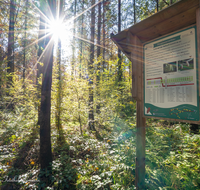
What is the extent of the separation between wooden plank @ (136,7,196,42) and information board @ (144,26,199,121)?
5.6 inches

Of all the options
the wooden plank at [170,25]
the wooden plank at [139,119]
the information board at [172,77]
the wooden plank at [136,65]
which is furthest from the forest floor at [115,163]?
the wooden plank at [170,25]

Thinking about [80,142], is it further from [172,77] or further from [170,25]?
[170,25]

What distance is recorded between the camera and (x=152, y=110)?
1967mm

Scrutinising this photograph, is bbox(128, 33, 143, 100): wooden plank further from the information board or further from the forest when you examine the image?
the forest

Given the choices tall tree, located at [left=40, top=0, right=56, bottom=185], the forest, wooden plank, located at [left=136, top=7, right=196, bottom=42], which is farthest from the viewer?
tall tree, located at [left=40, top=0, right=56, bottom=185]

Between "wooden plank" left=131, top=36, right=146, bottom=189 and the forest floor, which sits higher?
"wooden plank" left=131, top=36, right=146, bottom=189

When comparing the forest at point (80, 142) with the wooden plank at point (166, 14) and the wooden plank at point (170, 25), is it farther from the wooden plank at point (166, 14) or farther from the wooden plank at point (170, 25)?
the wooden plank at point (166, 14)

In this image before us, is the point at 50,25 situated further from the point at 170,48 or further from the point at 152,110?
the point at 152,110

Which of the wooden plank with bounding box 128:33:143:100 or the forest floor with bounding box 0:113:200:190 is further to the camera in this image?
the forest floor with bounding box 0:113:200:190

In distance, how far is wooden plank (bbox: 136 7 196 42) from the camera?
63.7 inches

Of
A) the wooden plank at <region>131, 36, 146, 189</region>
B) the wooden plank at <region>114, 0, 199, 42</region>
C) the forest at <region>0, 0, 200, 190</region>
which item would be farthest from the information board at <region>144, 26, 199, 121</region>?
the forest at <region>0, 0, 200, 190</region>

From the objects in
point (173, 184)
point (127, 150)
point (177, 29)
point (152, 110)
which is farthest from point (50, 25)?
point (173, 184)

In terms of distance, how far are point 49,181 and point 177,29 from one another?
14.0 ft

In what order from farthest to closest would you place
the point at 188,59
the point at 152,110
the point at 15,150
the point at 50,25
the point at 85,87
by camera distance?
the point at 85,87 → the point at 15,150 → the point at 50,25 → the point at 152,110 → the point at 188,59
